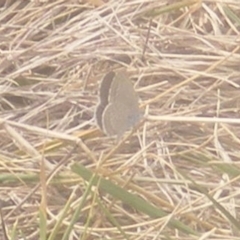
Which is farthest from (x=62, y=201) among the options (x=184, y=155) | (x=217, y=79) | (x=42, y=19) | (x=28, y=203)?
(x=42, y=19)

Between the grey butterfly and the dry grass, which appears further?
the dry grass

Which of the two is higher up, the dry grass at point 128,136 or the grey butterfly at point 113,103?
the grey butterfly at point 113,103

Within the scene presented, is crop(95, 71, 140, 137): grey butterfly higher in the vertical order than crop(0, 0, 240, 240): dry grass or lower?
higher

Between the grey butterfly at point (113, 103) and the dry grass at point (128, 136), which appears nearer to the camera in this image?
the grey butterfly at point (113, 103)

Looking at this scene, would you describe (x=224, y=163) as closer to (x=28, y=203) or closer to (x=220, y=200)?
(x=220, y=200)
